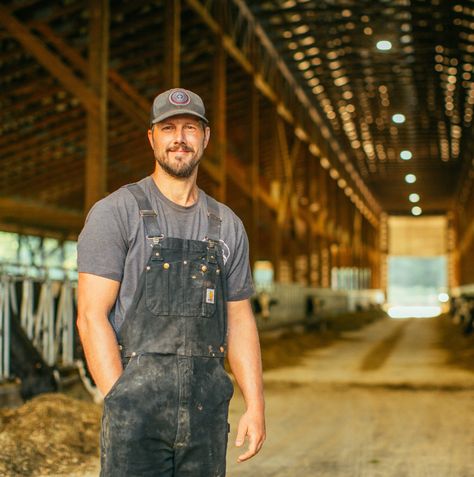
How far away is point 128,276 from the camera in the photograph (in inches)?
110

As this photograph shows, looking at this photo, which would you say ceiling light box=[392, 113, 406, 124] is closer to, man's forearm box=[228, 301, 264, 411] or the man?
man's forearm box=[228, 301, 264, 411]

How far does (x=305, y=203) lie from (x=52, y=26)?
1849cm

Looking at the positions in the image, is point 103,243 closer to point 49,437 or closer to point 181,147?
point 181,147

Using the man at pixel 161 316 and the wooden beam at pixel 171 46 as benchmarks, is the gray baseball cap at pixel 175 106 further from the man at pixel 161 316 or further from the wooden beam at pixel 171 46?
the wooden beam at pixel 171 46

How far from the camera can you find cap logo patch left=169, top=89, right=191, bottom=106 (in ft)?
9.45

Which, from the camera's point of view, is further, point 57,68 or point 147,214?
point 57,68

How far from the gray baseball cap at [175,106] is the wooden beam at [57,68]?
29.9ft

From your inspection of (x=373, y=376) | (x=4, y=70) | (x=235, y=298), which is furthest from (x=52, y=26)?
(x=235, y=298)

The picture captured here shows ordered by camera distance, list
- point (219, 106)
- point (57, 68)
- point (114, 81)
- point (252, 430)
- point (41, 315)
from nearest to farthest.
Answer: point (252, 430) < point (41, 315) < point (57, 68) < point (219, 106) < point (114, 81)

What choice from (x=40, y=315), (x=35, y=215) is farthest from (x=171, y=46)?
(x=35, y=215)

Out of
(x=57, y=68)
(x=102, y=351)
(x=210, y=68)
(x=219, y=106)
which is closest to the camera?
(x=102, y=351)

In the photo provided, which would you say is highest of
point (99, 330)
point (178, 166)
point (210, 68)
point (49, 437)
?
point (210, 68)

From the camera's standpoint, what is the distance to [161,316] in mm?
2740

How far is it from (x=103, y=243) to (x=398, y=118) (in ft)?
127
